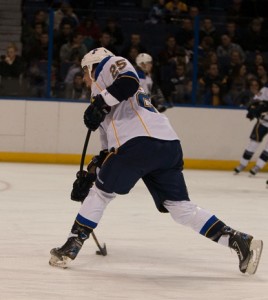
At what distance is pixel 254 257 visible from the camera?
5273mm

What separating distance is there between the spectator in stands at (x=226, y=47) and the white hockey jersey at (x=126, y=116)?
6.54m

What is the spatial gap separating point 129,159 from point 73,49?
637 centimetres

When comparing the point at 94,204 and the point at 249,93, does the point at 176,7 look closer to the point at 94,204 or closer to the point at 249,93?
the point at 249,93

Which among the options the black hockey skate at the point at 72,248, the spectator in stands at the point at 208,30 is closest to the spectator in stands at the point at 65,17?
the spectator in stands at the point at 208,30

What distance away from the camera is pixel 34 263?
5379 mm

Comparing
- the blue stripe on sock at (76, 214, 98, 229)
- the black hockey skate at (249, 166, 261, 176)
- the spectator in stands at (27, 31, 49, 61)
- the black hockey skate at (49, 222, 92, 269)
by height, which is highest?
the blue stripe on sock at (76, 214, 98, 229)

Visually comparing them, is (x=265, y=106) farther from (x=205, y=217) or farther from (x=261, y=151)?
(x=205, y=217)

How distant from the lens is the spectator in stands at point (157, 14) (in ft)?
38.4

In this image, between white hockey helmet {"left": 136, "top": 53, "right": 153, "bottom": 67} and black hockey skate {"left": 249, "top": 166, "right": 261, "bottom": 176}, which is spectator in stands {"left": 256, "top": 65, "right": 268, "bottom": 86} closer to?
black hockey skate {"left": 249, "top": 166, "right": 261, "bottom": 176}

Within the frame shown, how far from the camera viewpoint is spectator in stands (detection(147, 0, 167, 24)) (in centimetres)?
1170

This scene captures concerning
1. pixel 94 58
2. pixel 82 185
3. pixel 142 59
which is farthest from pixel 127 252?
pixel 142 59

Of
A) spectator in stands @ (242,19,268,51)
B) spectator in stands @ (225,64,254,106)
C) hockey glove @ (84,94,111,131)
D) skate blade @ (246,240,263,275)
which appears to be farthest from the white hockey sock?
spectator in stands @ (242,19,268,51)

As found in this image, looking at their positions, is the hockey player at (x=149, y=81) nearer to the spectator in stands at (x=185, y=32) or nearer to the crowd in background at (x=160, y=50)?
the crowd in background at (x=160, y=50)

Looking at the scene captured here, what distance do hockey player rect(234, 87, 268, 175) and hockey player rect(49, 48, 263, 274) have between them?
554 cm
